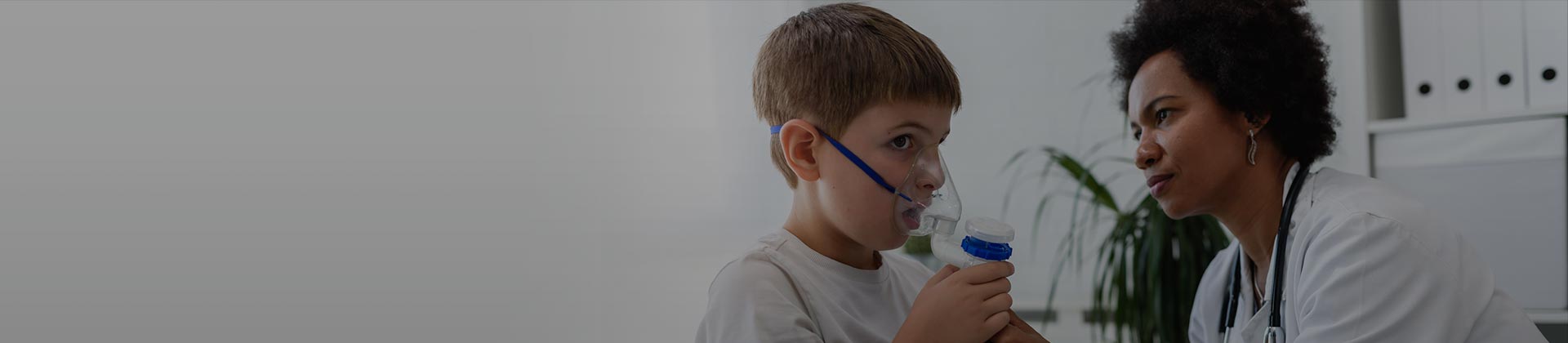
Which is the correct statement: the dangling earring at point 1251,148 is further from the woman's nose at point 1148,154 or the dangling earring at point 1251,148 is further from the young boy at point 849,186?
the young boy at point 849,186

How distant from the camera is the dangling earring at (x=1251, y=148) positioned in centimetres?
157

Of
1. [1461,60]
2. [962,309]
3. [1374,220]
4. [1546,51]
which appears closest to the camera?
[962,309]

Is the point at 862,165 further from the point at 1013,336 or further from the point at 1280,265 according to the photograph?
the point at 1280,265

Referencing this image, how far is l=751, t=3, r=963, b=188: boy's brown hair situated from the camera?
1155mm

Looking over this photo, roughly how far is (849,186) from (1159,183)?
0.68 meters

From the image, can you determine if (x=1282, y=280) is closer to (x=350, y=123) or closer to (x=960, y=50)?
(x=350, y=123)

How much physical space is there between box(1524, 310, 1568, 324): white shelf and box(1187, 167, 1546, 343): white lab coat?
2.75ft

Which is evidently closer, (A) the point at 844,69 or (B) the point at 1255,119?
(A) the point at 844,69

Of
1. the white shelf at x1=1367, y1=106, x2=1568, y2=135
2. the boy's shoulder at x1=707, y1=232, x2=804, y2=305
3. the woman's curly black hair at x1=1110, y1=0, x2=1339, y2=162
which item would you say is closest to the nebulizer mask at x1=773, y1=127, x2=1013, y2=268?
the boy's shoulder at x1=707, y1=232, x2=804, y2=305

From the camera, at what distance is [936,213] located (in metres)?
1.20

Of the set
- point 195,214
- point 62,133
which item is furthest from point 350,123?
point 62,133

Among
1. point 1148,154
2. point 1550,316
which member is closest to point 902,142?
point 1148,154

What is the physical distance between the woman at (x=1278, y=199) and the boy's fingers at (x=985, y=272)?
0.49m

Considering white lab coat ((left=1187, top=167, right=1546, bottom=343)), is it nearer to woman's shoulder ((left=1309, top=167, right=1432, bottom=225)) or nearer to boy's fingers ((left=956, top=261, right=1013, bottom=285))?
woman's shoulder ((left=1309, top=167, right=1432, bottom=225))
